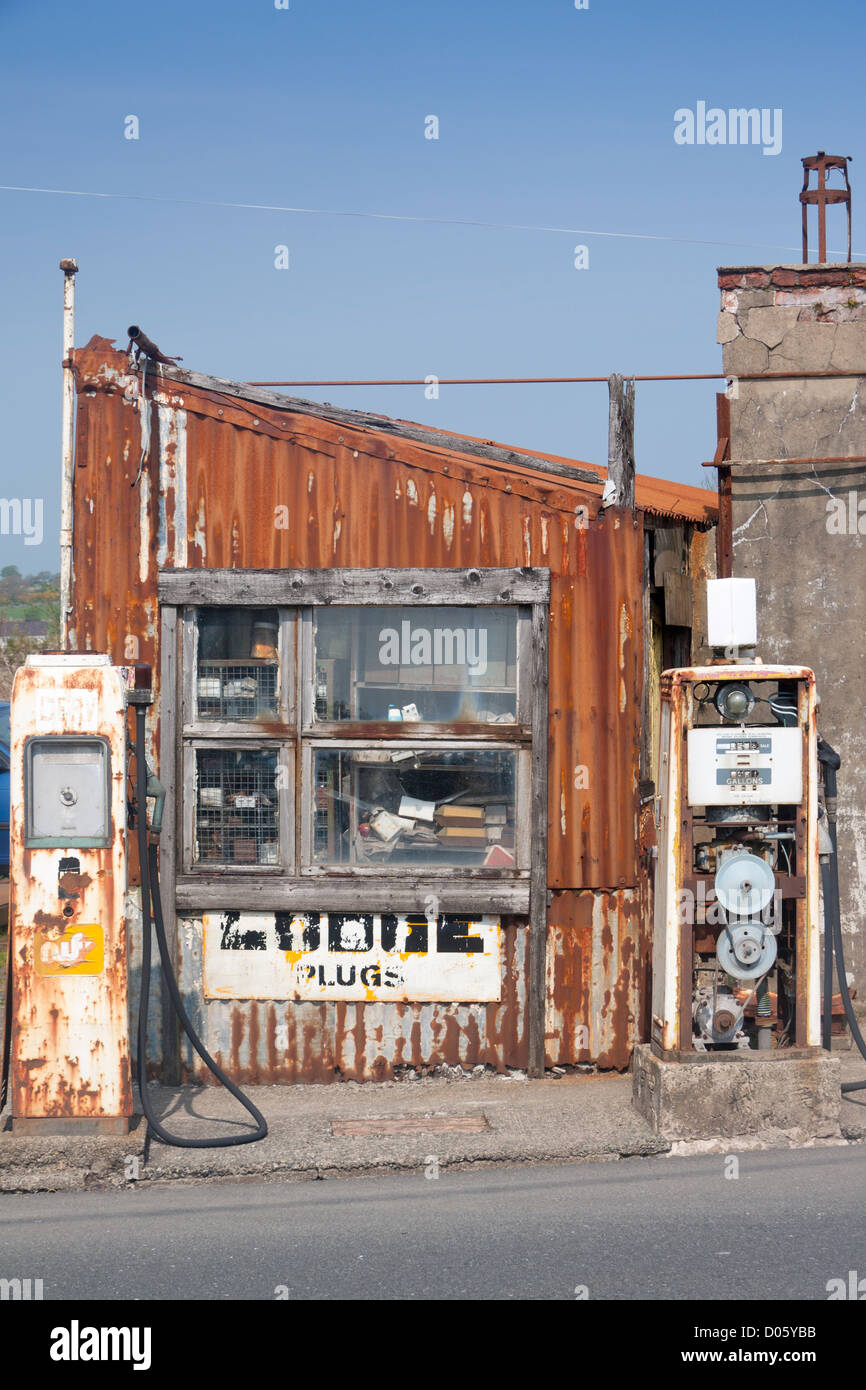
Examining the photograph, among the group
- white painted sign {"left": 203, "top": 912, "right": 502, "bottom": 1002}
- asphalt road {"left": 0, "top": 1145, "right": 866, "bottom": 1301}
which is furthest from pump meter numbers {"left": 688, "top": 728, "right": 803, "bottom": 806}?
asphalt road {"left": 0, "top": 1145, "right": 866, "bottom": 1301}

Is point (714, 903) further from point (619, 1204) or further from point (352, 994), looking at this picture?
point (352, 994)

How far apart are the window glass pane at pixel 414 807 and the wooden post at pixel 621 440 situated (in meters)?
1.60

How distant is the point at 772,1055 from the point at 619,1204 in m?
1.27

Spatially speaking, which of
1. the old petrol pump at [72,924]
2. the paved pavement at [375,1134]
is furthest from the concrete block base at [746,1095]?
the old petrol pump at [72,924]

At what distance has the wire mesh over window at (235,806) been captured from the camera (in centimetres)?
758

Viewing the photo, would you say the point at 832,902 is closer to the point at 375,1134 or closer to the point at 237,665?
the point at 375,1134

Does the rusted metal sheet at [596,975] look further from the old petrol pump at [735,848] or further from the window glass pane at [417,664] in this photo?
the window glass pane at [417,664]

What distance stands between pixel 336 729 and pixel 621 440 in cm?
227

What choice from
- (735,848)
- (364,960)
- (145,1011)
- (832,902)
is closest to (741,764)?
(735,848)

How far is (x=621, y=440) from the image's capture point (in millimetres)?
7449

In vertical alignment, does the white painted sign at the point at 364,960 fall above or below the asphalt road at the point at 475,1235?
above

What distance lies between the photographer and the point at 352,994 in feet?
24.4

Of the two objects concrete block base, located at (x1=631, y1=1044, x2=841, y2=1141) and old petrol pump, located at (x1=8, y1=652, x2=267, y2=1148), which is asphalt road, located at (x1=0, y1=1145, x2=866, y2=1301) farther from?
old petrol pump, located at (x1=8, y1=652, x2=267, y2=1148)
